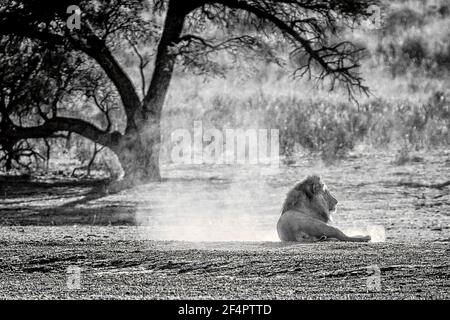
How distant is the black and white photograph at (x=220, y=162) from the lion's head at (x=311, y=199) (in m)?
0.02

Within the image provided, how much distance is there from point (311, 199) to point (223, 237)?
2.50 metres

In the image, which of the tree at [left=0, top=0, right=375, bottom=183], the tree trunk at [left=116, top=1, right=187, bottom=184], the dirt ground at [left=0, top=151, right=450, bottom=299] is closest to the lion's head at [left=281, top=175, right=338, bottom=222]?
the dirt ground at [left=0, top=151, right=450, bottom=299]

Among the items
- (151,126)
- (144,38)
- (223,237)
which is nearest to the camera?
(223,237)

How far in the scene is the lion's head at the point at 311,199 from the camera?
39.9ft

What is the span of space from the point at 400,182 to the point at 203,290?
14.2 m

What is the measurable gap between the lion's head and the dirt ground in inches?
29.5

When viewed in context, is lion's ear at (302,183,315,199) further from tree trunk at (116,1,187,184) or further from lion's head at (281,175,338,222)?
tree trunk at (116,1,187,184)

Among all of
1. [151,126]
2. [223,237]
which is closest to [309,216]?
[223,237]

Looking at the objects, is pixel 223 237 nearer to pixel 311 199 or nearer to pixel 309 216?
pixel 311 199

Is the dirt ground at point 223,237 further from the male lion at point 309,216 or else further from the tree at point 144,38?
the tree at point 144,38

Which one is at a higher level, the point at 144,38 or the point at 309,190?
the point at 144,38

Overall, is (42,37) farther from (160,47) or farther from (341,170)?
(341,170)

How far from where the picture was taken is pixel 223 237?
1434cm
